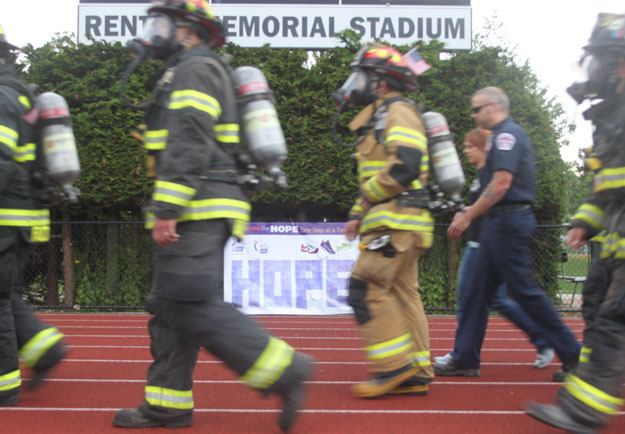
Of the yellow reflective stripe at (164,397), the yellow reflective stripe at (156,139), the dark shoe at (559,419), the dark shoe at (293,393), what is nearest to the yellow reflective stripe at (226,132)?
the yellow reflective stripe at (156,139)

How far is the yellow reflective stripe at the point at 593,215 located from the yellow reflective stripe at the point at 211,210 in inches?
69.9

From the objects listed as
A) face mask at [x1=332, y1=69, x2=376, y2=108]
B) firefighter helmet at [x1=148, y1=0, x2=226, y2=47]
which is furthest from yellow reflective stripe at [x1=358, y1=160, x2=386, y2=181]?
firefighter helmet at [x1=148, y1=0, x2=226, y2=47]

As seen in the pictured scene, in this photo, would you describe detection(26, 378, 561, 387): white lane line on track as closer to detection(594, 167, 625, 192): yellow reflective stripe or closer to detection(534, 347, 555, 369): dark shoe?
detection(534, 347, 555, 369): dark shoe

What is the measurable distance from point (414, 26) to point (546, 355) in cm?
905

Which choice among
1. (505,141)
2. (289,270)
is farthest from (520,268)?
(289,270)

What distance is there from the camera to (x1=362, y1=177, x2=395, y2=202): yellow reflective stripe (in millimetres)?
4836

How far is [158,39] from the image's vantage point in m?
3.99

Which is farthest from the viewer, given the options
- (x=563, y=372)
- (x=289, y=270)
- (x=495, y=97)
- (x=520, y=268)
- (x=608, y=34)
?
(x=289, y=270)

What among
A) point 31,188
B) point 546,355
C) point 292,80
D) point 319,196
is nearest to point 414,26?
point 292,80

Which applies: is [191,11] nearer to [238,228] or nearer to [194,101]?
[194,101]

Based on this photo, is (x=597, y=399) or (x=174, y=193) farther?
(x=174, y=193)

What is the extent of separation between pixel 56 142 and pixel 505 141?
116 inches

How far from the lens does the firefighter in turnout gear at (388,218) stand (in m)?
4.82

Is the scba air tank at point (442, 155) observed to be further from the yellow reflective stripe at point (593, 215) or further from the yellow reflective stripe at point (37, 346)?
the yellow reflective stripe at point (37, 346)
